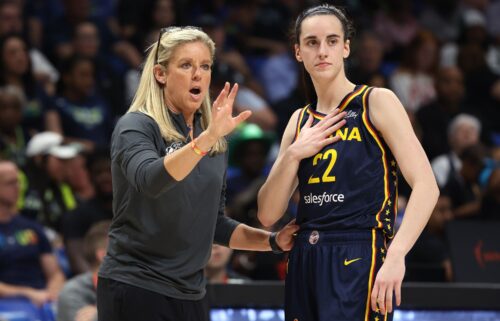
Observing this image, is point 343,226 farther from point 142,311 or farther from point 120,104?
point 120,104

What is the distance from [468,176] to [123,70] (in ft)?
12.4

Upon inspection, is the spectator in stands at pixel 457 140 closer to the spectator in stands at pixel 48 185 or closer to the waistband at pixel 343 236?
the spectator in stands at pixel 48 185

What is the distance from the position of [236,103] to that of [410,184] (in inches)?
252

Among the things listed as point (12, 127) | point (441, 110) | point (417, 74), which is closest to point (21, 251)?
point (12, 127)

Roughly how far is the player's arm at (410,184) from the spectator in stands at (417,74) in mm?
7301

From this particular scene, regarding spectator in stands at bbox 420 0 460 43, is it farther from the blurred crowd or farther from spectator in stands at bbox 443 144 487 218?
spectator in stands at bbox 443 144 487 218

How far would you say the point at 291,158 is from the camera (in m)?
3.99

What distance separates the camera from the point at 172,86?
4.03 meters

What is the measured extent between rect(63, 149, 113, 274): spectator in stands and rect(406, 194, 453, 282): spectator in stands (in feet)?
8.28

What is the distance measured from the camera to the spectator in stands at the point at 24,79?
9047 mm

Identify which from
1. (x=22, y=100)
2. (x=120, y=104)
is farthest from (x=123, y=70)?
(x=22, y=100)

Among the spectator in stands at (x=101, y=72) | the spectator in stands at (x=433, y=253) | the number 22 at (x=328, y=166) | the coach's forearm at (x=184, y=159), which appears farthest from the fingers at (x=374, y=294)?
the spectator in stands at (x=101, y=72)

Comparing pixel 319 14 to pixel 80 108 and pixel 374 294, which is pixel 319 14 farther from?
pixel 80 108

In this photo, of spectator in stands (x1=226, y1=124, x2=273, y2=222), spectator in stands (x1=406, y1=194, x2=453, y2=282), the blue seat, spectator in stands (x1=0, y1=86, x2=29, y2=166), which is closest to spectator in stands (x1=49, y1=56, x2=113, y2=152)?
spectator in stands (x1=0, y1=86, x2=29, y2=166)
